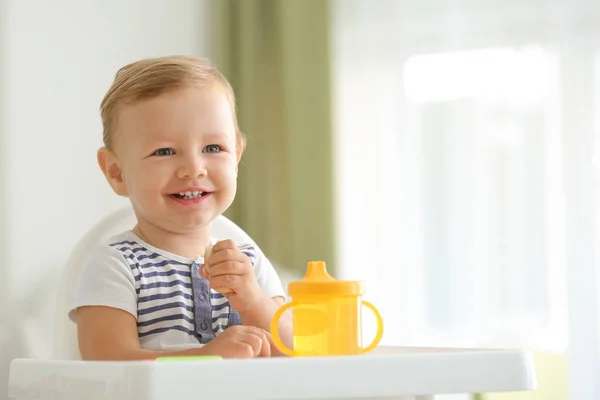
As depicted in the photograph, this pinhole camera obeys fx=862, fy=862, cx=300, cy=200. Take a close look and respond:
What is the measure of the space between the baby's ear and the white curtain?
3.70 feet

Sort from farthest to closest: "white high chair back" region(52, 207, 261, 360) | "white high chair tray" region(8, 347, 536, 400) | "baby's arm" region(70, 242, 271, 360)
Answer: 1. "white high chair back" region(52, 207, 261, 360)
2. "baby's arm" region(70, 242, 271, 360)
3. "white high chair tray" region(8, 347, 536, 400)

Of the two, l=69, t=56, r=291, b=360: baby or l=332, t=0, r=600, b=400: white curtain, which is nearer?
l=69, t=56, r=291, b=360: baby

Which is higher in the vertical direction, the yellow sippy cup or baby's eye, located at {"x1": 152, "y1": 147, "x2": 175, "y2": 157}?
baby's eye, located at {"x1": 152, "y1": 147, "x2": 175, "y2": 157}

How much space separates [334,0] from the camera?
7.61 feet

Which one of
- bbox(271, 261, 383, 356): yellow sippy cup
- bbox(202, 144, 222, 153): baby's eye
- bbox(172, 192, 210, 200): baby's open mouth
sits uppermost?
bbox(202, 144, 222, 153): baby's eye

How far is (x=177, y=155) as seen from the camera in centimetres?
116

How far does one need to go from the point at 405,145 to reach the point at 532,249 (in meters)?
0.43

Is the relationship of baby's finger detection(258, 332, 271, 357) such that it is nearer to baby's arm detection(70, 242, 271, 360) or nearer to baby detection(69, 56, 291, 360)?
baby's arm detection(70, 242, 271, 360)

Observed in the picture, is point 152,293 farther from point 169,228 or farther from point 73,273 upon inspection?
point 73,273

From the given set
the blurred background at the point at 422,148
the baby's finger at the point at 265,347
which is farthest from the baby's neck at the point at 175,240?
the blurred background at the point at 422,148

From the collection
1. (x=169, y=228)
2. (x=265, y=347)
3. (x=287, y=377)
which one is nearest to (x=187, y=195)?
(x=169, y=228)

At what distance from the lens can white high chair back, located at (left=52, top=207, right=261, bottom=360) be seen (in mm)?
1248

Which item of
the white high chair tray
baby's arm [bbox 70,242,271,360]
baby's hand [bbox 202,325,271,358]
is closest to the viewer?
the white high chair tray

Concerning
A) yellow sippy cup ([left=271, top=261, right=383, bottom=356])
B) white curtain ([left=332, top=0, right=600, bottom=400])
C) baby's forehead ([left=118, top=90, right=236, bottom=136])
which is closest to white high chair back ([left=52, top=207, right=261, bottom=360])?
baby's forehead ([left=118, top=90, right=236, bottom=136])
